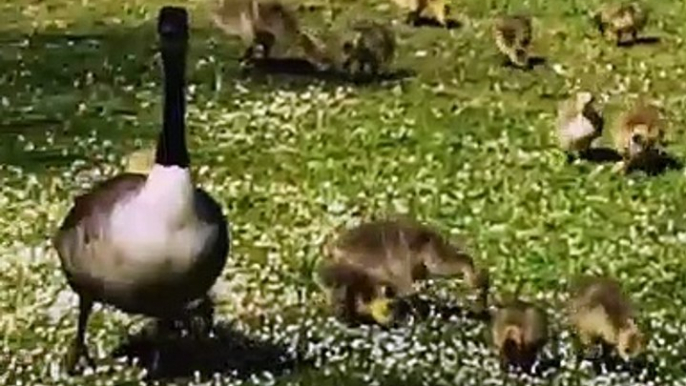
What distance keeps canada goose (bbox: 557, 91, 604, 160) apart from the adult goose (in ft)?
12.7

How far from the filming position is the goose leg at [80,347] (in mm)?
7793

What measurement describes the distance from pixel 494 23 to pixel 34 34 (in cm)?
338

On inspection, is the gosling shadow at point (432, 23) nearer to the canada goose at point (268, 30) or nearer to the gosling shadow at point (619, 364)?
the canada goose at point (268, 30)

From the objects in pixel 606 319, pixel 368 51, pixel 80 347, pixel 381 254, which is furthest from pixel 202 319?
pixel 368 51

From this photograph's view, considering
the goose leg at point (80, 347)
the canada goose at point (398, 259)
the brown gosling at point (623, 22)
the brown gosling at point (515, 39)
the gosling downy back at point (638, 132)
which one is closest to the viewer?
the goose leg at point (80, 347)

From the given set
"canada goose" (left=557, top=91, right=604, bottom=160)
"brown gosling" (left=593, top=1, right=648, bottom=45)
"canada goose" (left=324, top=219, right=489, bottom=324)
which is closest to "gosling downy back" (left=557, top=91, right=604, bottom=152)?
"canada goose" (left=557, top=91, right=604, bottom=160)

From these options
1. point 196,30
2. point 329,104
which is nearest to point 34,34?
point 196,30

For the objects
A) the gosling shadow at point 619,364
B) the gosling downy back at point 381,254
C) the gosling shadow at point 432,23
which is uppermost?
the gosling downy back at point 381,254

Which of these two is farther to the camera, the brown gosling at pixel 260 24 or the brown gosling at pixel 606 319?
the brown gosling at pixel 260 24

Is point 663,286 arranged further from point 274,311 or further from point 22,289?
point 22,289

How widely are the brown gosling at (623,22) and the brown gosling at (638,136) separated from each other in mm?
2791

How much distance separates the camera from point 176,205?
7488 millimetres

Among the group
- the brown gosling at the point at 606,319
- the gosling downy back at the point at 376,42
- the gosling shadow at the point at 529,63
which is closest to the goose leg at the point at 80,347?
the brown gosling at the point at 606,319

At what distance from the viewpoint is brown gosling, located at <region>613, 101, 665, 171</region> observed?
10859 millimetres
